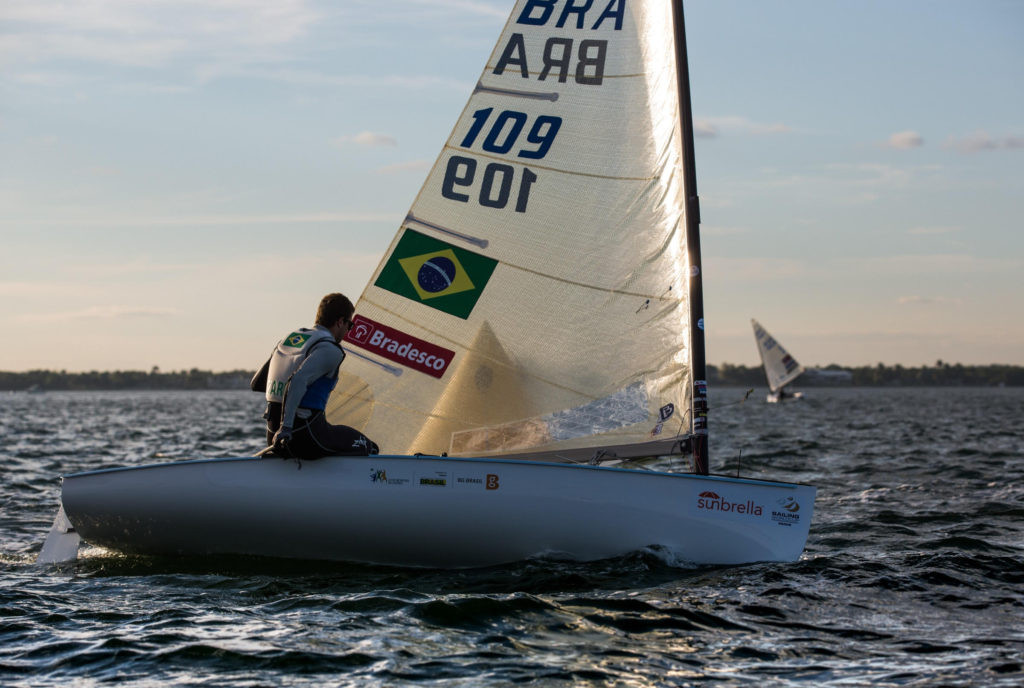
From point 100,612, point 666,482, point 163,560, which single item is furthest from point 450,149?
point 100,612

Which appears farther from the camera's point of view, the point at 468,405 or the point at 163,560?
the point at 468,405

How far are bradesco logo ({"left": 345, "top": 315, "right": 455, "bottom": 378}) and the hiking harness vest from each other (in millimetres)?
1127

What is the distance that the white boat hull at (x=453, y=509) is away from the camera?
22.3 ft

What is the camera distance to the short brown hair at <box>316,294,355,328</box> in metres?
6.97

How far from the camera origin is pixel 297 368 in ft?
22.4

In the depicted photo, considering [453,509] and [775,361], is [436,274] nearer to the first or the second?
[453,509]

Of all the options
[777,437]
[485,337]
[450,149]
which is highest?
[450,149]

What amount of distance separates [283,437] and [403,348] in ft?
5.33

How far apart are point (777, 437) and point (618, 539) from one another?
56.6 feet

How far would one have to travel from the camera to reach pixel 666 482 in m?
6.82

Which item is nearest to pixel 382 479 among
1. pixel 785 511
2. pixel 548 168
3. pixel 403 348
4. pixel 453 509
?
pixel 453 509

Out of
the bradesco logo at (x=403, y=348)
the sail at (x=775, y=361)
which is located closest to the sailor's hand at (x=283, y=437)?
the bradesco logo at (x=403, y=348)

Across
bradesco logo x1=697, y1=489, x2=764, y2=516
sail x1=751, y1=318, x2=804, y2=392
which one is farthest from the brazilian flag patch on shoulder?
sail x1=751, y1=318, x2=804, y2=392

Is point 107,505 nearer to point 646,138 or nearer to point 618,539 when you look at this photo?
point 618,539
